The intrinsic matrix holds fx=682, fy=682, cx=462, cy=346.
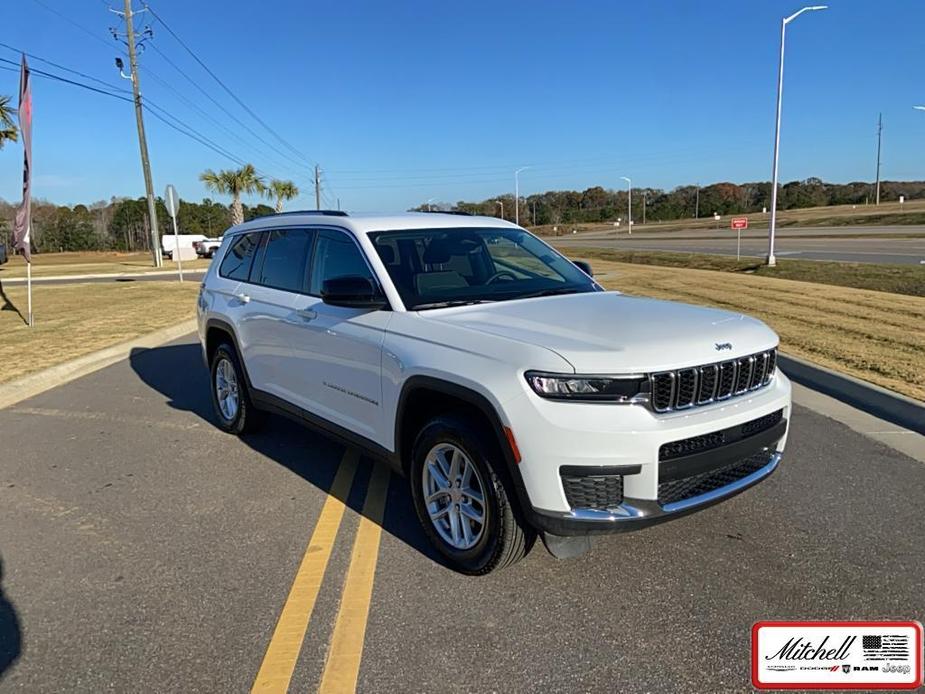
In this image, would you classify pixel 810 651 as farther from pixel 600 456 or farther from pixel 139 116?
pixel 139 116

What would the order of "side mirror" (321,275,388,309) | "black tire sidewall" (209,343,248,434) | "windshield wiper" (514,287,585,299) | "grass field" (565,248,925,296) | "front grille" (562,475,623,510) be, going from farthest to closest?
"grass field" (565,248,925,296) → "black tire sidewall" (209,343,248,434) → "windshield wiper" (514,287,585,299) → "side mirror" (321,275,388,309) → "front grille" (562,475,623,510)

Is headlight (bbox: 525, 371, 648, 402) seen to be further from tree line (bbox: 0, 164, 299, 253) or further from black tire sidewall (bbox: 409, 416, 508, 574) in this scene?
tree line (bbox: 0, 164, 299, 253)

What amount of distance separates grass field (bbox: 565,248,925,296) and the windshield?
529 inches

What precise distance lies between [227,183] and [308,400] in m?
46.8

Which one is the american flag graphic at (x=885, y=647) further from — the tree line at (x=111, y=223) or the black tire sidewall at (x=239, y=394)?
the tree line at (x=111, y=223)

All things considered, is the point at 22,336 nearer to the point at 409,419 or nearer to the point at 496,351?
the point at 409,419

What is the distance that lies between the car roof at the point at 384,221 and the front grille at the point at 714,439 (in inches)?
92.3

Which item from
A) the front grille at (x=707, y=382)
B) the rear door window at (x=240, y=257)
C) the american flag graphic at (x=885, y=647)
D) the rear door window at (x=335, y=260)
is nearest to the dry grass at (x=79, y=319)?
the rear door window at (x=240, y=257)

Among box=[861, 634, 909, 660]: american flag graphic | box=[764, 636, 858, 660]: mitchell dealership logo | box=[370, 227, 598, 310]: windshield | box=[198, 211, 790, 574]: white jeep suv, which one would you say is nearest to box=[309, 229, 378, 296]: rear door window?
box=[198, 211, 790, 574]: white jeep suv

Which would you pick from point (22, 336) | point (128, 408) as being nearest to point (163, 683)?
point (128, 408)

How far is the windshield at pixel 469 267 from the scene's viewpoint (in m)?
4.07

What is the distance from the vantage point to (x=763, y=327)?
371 cm

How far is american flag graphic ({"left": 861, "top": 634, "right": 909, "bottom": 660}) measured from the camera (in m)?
2.78

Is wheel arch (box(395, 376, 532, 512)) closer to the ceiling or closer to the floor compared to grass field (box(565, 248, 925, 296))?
closer to the ceiling
